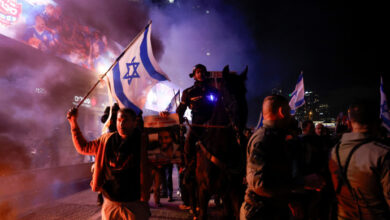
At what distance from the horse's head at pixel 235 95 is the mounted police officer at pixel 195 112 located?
461 mm

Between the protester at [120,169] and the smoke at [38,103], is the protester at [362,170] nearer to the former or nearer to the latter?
the protester at [120,169]

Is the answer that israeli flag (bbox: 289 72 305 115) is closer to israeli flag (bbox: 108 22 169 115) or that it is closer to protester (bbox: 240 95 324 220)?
israeli flag (bbox: 108 22 169 115)

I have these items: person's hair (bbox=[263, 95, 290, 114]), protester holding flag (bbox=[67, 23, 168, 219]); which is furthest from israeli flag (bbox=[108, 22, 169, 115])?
person's hair (bbox=[263, 95, 290, 114])

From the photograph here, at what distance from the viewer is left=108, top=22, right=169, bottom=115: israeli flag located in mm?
3699

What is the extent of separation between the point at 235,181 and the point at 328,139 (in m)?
1.57

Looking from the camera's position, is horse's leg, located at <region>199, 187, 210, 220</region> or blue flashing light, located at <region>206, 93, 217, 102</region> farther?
blue flashing light, located at <region>206, 93, 217, 102</region>

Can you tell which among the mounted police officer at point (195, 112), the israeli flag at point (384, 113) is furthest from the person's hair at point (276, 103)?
the israeli flag at point (384, 113)

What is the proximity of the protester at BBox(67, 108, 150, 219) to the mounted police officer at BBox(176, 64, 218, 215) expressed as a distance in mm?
1500

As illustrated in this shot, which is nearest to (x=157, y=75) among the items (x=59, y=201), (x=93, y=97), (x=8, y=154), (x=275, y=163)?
(x=275, y=163)

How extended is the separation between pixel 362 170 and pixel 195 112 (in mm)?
3000

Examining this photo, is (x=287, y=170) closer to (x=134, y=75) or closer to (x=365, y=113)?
(x=365, y=113)

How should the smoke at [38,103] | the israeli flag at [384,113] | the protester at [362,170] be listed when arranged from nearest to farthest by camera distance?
1. the protester at [362,170]
2. the israeli flag at [384,113]
3. the smoke at [38,103]

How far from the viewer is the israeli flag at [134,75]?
3699 millimetres

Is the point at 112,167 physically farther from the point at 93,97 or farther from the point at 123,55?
the point at 93,97
